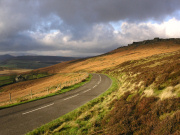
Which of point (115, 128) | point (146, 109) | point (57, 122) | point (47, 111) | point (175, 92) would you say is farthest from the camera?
point (47, 111)

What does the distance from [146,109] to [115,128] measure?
2198 mm

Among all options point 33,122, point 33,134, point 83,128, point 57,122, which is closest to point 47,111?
point 33,122

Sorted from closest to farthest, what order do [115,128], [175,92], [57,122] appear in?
[115,128] → [175,92] → [57,122]

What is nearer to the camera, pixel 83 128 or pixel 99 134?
pixel 99 134

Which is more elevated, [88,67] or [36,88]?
[88,67]

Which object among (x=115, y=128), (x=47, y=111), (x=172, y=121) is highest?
(x=172, y=121)

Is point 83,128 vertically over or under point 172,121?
under

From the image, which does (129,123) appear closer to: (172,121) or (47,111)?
(172,121)

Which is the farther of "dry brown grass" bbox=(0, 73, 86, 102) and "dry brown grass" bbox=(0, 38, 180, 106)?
"dry brown grass" bbox=(0, 38, 180, 106)

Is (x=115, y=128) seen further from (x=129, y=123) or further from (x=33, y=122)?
(x=33, y=122)

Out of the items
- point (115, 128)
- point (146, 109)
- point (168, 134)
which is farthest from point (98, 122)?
point (168, 134)

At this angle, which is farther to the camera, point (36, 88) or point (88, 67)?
point (88, 67)

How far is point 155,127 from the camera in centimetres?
469

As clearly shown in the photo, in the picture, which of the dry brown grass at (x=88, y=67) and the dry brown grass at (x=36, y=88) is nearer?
the dry brown grass at (x=36, y=88)
